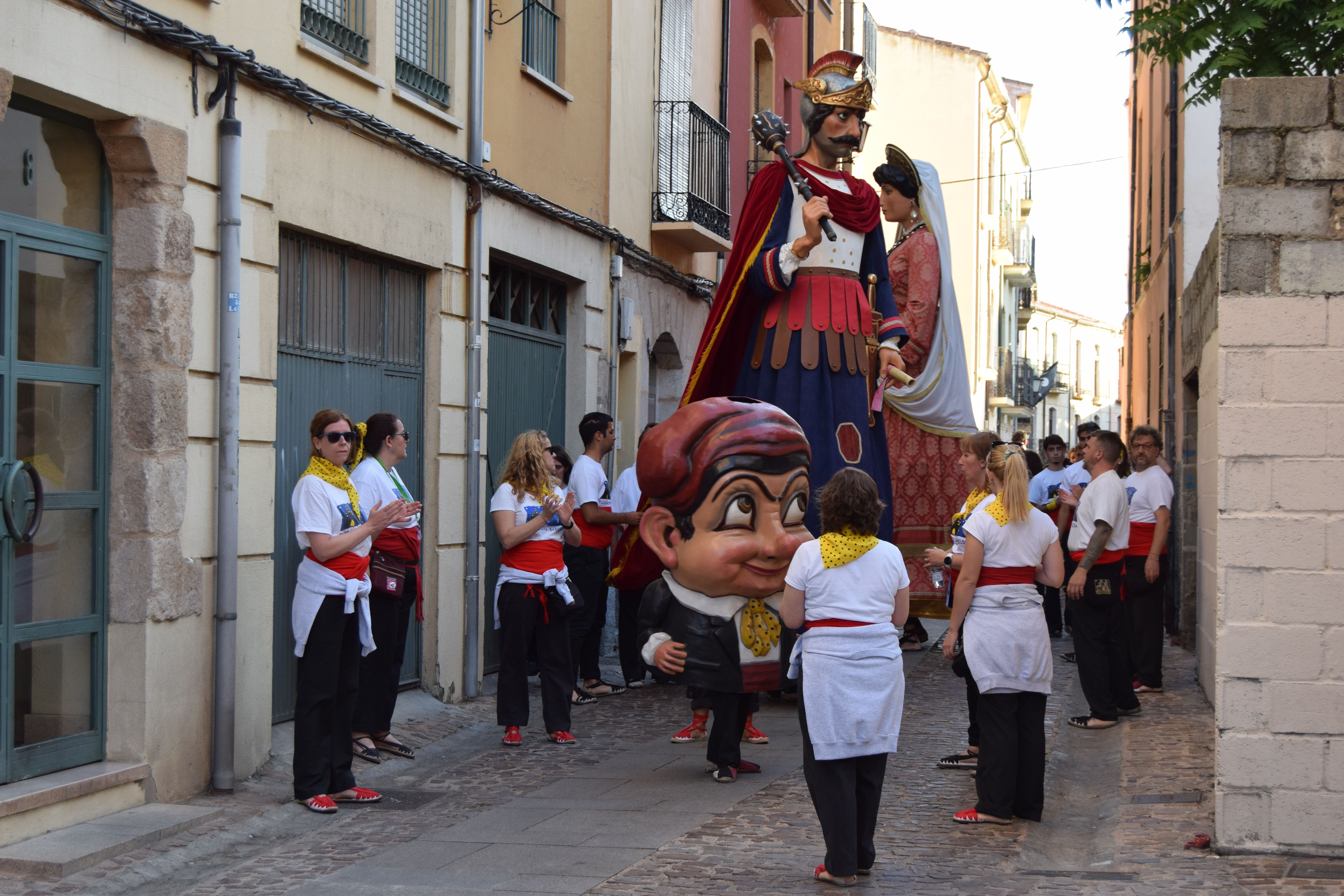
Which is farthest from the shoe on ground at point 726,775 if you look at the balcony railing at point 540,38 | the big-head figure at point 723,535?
the balcony railing at point 540,38

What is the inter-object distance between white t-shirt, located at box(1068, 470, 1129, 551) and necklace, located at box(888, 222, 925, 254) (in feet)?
8.12

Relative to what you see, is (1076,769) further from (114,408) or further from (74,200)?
(74,200)

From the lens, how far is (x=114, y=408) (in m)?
6.70

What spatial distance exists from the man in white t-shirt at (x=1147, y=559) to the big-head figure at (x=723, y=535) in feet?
12.0

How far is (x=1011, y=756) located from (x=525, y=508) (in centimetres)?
303

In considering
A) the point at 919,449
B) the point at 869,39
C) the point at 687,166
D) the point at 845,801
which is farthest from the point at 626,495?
the point at 869,39

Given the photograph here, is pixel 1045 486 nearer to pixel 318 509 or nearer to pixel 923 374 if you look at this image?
pixel 923 374

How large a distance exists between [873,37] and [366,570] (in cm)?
2161

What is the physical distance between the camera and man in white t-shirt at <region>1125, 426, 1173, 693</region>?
9.82m

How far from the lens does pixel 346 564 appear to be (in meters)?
6.79

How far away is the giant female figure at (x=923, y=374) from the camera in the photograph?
10.8 m

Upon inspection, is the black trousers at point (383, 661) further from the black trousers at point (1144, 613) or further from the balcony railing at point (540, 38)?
the balcony railing at point (540, 38)

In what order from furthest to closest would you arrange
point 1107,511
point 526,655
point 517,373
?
point 517,373 < point 1107,511 < point 526,655

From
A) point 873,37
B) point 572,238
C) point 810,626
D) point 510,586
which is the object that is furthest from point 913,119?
point 810,626
